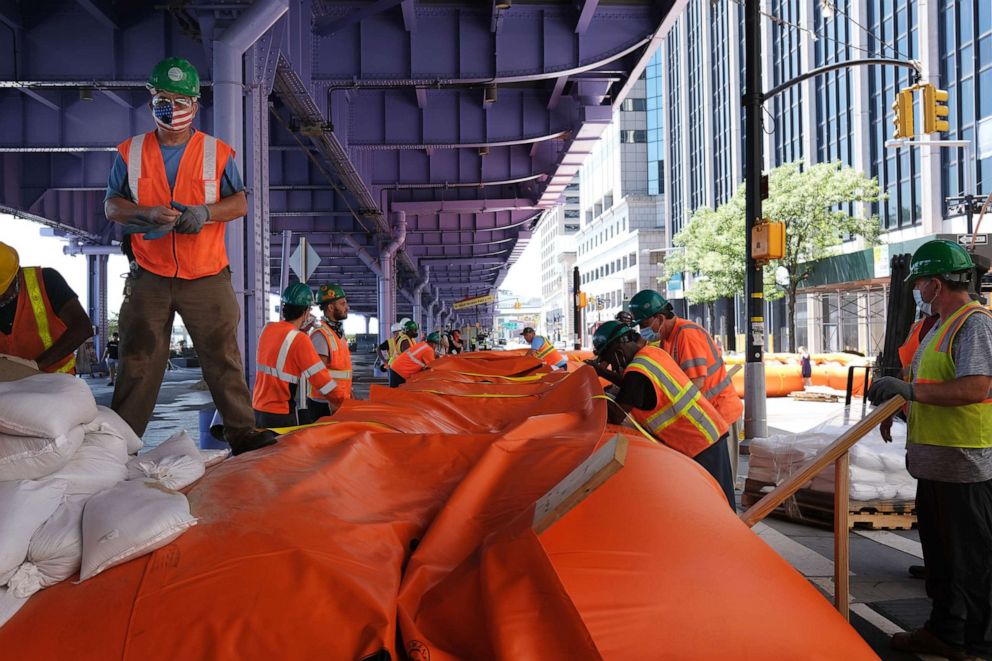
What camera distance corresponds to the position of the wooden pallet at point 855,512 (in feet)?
18.6

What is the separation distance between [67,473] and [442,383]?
177 inches

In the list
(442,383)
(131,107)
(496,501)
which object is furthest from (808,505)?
(131,107)

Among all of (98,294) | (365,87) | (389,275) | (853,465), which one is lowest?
(853,465)

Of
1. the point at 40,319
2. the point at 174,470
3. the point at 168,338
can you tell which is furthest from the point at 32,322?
the point at 174,470

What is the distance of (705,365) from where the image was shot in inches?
219

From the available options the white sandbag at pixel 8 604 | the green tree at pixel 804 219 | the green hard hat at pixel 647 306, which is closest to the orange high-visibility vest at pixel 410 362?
the green hard hat at pixel 647 306

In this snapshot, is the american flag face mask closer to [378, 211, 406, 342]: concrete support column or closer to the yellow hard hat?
the yellow hard hat

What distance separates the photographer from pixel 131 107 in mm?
12594

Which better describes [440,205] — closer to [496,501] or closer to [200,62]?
[200,62]

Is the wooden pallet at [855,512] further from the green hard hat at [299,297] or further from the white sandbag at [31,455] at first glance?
the white sandbag at [31,455]

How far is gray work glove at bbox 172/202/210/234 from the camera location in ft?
10.4

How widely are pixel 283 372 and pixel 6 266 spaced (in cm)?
269

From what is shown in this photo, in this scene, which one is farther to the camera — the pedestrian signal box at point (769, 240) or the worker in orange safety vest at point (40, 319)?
the pedestrian signal box at point (769, 240)

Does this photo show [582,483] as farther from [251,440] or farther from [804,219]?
[804,219]
